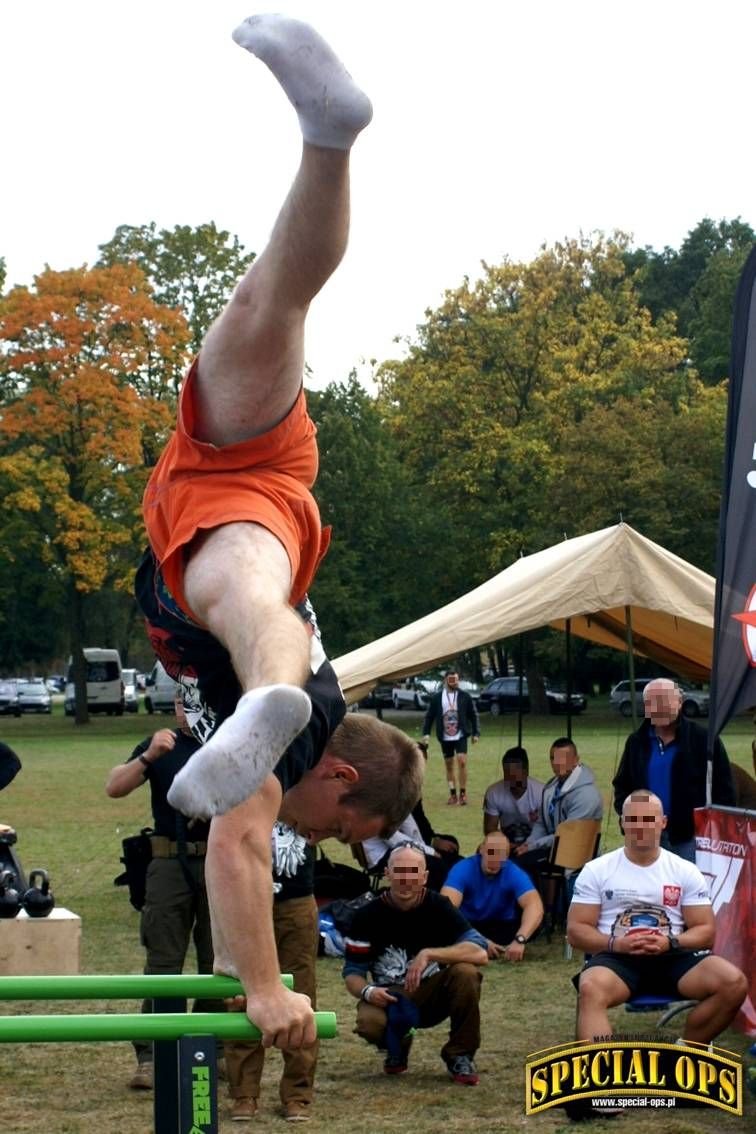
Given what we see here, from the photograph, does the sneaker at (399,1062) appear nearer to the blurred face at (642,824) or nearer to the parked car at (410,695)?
the blurred face at (642,824)

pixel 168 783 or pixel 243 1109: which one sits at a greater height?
pixel 168 783

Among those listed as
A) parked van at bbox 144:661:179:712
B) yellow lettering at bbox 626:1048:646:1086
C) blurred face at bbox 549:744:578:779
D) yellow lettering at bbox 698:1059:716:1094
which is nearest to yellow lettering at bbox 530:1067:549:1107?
yellow lettering at bbox 626:1048:646:1086

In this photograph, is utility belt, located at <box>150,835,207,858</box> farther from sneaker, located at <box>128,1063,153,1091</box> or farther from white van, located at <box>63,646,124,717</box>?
white van, located at <box>63,646,124,717</box>

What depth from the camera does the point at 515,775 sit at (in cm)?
1333

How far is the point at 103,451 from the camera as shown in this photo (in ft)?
125

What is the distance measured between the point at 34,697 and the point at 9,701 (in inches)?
45.4

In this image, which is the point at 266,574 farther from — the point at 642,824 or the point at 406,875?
the point at 406,875

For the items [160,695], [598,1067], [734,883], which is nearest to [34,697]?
[160,695]

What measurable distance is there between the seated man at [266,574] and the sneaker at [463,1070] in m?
4.81

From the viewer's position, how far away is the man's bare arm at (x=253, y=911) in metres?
2.88

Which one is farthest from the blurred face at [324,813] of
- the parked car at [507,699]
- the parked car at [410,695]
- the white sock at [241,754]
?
the parked car at [410,695]

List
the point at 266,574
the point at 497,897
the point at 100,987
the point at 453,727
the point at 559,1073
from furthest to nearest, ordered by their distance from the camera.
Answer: the point at 453,727, the point at 497,897, the point at 559,1073, the point at 100,987, the point at 266,574

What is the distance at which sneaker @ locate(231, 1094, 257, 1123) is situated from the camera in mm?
7367

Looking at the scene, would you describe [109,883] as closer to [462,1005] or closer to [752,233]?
[462,1005]
